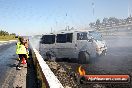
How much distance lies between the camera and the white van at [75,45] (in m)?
17.8

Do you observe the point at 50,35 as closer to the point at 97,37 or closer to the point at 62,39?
the point at 62,39

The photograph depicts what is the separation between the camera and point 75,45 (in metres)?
18.5

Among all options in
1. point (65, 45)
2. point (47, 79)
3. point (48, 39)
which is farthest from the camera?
point (48, 39)

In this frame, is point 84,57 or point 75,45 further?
point 75,45

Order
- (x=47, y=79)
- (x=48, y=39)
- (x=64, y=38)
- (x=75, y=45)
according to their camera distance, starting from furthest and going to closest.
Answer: (x=48, y=39)
(x=64, y=38)
(x=75, y=45)
(x=47, y=79)

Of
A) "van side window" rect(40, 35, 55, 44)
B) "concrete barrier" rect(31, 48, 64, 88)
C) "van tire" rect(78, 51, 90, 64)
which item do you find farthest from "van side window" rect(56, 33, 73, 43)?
"concrete barrier" rect(31, 48, 64, 88)

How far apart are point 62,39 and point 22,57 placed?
3770 mm

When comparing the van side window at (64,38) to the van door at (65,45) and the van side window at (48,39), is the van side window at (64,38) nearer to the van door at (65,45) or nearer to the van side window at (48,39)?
the van door at (65,45)

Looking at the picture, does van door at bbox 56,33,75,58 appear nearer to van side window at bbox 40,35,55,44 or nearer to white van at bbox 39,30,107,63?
white van at bbox 39,30,107,63

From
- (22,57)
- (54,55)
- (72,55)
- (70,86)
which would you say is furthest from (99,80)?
(54,55)

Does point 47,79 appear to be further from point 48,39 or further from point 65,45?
point 48,39

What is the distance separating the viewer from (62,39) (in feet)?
64.8

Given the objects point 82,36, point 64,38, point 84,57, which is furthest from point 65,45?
point 84,57

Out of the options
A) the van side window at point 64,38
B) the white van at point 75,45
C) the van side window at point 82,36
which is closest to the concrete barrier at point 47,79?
the white van at point 75,45
